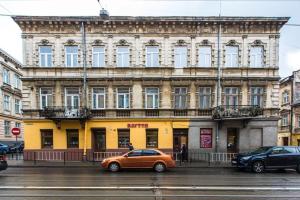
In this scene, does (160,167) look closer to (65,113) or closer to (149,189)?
(149,189)

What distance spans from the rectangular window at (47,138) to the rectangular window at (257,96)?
1769 centimetres

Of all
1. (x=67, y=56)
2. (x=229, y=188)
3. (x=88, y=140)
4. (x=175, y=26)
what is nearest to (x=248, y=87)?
(x=175, y=26)

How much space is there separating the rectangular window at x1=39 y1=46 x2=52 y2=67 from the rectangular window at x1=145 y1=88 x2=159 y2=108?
892 cm

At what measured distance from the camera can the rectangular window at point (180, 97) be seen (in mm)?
18328

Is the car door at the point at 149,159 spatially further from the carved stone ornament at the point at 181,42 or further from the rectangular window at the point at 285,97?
the rectangular window at the point at 285,97

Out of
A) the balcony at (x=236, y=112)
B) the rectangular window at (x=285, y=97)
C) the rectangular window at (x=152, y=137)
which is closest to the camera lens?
the balcony at (x=236, y=112)

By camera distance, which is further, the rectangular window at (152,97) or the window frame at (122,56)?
the window frame at (122,56)

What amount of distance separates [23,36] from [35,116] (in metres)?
6.90

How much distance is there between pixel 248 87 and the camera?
59.9 ft

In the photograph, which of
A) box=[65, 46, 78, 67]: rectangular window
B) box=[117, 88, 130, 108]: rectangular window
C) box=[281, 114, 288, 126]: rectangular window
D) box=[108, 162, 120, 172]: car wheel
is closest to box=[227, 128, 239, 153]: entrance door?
box=[117, 88, 130, 108]: rectangular window

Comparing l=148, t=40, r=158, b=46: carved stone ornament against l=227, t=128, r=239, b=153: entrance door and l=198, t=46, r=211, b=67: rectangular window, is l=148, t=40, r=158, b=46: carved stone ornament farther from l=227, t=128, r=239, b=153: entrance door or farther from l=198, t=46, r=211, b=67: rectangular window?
l=227, t=128, r=239, b=153: entrance door

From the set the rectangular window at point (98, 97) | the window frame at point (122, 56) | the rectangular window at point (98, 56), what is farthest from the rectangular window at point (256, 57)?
the rectangular window at point (98, 97)

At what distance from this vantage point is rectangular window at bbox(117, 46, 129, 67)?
18.5 meters

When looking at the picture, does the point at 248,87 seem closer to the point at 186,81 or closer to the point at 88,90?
the point at 186,81
